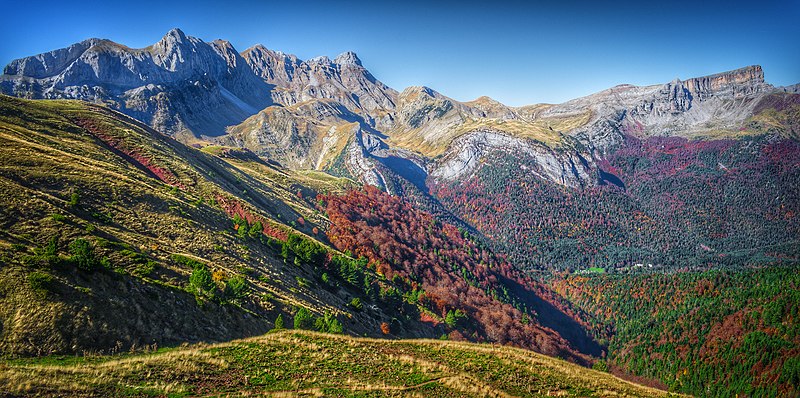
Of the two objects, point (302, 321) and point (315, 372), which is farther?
point (302, 321)

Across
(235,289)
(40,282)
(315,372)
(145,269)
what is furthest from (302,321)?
(40,282)

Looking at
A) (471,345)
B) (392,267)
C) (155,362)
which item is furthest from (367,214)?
(155,362)

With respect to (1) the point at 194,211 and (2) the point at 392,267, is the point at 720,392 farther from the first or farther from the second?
(1) the point at 194,211

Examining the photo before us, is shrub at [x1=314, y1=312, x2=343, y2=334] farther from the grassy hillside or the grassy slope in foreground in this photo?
the grassy slope in foreground

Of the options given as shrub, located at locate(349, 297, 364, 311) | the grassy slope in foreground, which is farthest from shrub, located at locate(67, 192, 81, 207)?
shrub, located at locate(349, 297, 364, 311)

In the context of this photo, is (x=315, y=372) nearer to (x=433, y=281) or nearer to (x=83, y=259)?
(x=83, y=259)

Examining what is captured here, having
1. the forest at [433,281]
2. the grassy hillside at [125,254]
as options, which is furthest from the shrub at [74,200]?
the forest at [433,281]

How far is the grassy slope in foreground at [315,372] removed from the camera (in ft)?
72.3

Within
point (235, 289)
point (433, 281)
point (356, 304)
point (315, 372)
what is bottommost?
point (433, 281)

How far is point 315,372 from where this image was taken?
1096 inches

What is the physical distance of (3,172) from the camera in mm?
48531

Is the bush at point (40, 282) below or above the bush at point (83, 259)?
below

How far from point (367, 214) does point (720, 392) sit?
187 meters

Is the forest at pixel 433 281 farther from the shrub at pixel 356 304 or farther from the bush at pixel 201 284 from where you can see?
the bush at pixel 201 284
